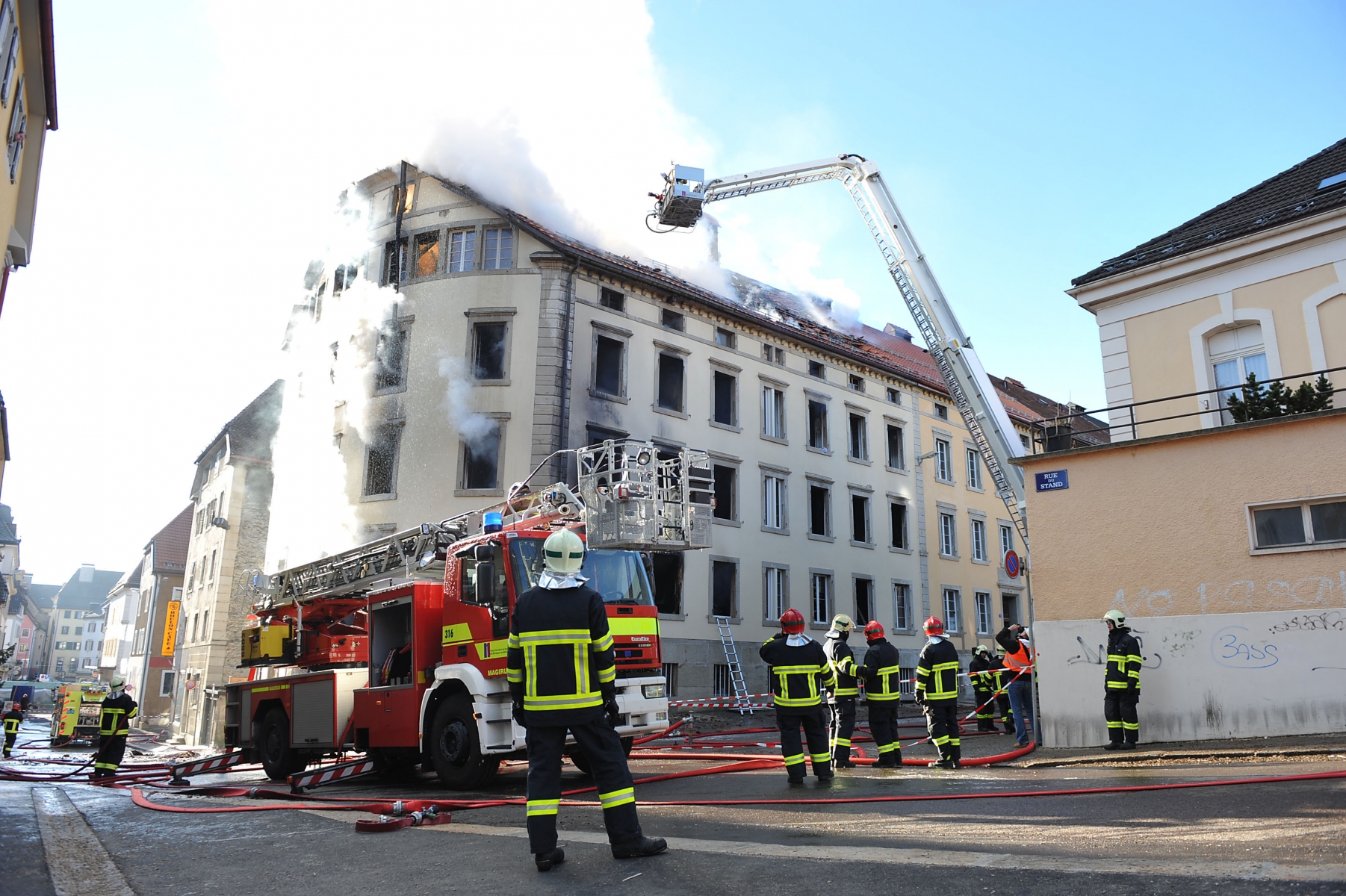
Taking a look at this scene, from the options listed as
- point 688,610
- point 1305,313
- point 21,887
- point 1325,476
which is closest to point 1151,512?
point 1325,476

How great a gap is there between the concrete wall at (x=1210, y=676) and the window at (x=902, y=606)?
20.4 meters

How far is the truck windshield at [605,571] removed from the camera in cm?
957

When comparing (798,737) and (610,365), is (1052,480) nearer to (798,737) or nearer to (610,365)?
(798,737)

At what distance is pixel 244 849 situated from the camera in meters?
5.79

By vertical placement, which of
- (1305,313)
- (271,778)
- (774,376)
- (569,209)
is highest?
(569,209)

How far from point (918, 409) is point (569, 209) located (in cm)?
1482

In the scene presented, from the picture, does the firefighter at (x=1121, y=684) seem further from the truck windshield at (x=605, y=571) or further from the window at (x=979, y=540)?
the window at (x=979, y=540)

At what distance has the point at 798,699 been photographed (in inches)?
311

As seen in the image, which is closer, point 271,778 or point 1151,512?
point 1151,512

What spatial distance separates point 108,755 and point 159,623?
118 ft

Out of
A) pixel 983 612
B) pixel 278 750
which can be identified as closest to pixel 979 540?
pixel 983 612

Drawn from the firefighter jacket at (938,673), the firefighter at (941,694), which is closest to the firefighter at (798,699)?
the firefighter at (941,694)

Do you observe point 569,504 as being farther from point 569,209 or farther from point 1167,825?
point 569,209

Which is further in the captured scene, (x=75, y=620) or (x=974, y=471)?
(x=75, y=620)
